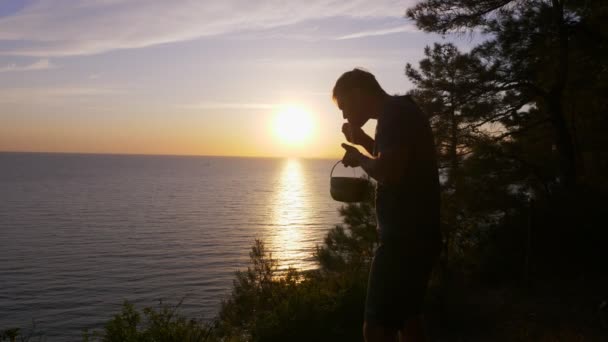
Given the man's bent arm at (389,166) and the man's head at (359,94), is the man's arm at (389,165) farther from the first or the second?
the man's head at (359,94)

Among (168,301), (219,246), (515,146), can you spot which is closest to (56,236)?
(219,246)

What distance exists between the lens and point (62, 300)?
72.5ft

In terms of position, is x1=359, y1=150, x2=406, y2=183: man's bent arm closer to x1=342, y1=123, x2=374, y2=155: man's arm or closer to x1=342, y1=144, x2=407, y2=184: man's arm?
x1=342, y1=144, x2=407, y2=184: man's arm

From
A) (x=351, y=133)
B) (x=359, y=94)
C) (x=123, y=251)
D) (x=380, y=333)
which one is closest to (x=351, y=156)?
(x=359, y=94)

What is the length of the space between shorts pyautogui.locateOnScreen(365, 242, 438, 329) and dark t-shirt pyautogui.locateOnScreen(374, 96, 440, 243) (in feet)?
0.25

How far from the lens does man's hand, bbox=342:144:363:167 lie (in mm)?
2604

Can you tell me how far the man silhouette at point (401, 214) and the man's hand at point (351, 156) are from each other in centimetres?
6

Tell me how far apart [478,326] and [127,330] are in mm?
3955

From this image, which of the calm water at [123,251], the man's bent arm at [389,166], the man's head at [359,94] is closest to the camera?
the man's bent arm at [389,166]

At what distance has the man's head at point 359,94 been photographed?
8.41 feet

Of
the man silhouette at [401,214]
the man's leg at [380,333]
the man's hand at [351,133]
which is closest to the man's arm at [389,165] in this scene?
the man silhouette at [401,214]

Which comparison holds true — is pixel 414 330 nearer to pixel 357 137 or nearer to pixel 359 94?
pixel 357 137

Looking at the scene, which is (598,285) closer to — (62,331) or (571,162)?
(571,162)

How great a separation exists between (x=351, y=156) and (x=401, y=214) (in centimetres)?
43
